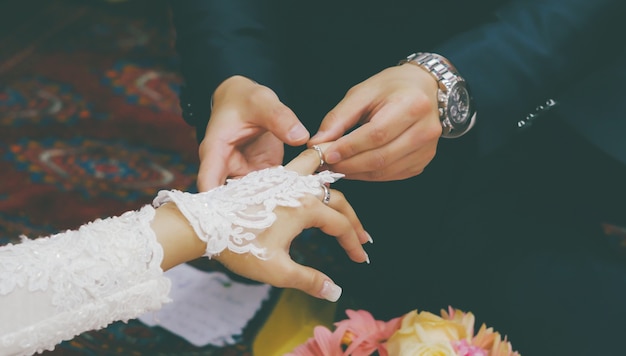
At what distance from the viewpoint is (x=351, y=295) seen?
1.21 meters

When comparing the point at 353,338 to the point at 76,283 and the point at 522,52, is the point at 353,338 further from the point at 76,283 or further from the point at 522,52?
the point at 522,52

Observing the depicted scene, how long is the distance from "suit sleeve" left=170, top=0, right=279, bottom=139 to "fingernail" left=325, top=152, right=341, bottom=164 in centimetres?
27

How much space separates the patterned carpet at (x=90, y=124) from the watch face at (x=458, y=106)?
1.76 feet

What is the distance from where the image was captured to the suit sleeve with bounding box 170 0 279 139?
1083mm

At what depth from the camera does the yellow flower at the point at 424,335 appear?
0.70 m

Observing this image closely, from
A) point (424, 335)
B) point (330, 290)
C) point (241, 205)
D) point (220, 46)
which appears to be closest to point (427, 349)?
point (424, 335)

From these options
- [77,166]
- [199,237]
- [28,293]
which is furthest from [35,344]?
[77,166]

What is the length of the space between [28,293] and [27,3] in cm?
215

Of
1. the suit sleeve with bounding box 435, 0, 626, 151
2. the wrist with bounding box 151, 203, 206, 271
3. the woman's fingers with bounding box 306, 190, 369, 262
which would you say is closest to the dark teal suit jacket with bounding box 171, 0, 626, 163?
the suit sleeve with bounding box 435, 0, 626, 151

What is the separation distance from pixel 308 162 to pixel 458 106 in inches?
8.3

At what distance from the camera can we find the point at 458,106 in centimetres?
91

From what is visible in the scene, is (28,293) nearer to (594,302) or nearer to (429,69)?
(429,69)

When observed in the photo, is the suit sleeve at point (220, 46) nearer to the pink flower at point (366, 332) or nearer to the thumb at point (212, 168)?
the thumb at point (212, 168)

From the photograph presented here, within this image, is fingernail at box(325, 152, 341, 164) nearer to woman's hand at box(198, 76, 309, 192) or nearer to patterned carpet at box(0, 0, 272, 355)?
woman's hand at box(198, 76, 309, 192)
